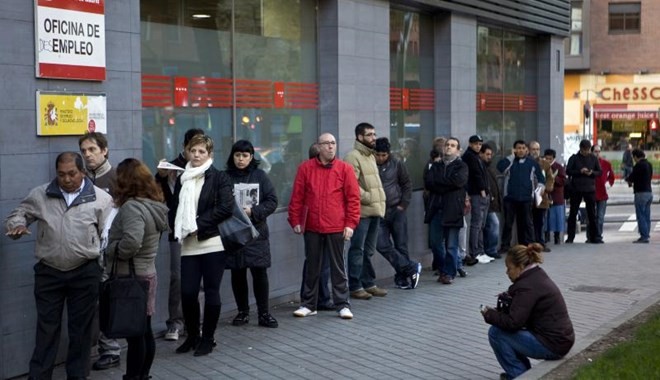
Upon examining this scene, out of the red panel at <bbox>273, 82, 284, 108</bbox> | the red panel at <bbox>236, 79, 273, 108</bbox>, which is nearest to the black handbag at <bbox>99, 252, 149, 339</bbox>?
the red panel at <bbox>236, 79, 273, 108</bbox>

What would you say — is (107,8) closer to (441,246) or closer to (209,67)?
(209,67)

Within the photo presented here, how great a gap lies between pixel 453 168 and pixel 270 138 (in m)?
2.33

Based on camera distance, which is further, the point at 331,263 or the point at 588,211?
the point at 588,211

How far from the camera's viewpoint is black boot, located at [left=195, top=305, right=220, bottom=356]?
8.99 metres

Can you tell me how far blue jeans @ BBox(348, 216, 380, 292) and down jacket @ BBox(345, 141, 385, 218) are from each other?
116 mm

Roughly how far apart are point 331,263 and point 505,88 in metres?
9.67

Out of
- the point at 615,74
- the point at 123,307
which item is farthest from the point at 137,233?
the point at 615,74

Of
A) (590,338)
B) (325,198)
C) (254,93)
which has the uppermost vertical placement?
(254,93)

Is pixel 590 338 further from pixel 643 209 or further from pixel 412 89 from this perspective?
pixel 643 209

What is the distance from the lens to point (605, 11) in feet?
166

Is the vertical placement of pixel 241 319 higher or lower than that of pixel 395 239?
lower

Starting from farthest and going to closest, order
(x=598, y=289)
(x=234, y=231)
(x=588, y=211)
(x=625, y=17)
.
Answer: (x=625, y=17) → (x=588, y=211) → (x=598, y=289) → (x=234, y=231)

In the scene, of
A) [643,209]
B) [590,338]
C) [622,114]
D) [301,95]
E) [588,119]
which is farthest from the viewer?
[622,114]

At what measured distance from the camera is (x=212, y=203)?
354 inches
